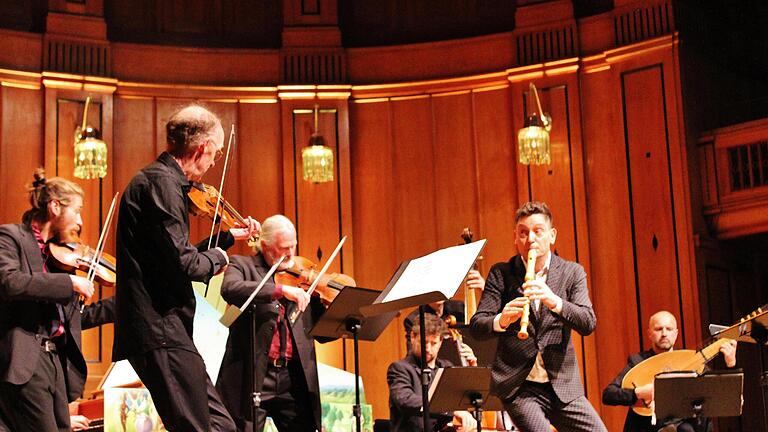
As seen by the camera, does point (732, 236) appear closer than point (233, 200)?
Yes

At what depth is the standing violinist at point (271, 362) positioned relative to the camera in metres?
5.23

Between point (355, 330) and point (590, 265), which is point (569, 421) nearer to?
point (355, 330)

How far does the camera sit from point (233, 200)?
988 centimetres

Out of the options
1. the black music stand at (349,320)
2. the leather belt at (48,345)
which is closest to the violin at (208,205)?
the black music stand at (349,320)

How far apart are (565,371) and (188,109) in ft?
6.68

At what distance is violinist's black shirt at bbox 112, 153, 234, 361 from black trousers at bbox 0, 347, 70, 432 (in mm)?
969

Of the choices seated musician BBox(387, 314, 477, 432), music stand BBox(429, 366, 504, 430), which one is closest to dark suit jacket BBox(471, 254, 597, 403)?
music stand BBox(429, 366, 504, 430)

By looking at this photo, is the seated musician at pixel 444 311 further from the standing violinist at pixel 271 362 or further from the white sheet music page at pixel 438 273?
the white sheet music page at pixel 438 273

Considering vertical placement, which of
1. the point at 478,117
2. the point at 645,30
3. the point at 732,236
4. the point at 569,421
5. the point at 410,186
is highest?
the point at 645,30

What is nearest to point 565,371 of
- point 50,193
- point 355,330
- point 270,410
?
point 355,330

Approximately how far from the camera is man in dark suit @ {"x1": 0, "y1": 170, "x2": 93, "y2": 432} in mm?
4367

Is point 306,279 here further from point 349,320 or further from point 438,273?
point 438,273

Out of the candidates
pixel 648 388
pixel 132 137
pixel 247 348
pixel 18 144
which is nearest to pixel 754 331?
pixel 648 388

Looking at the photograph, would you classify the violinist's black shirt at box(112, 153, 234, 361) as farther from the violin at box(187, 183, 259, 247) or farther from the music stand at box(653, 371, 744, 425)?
the music stand at box(653, 371, 744, 425)
